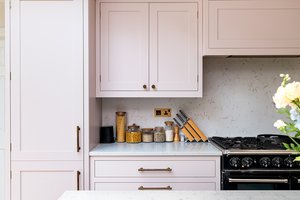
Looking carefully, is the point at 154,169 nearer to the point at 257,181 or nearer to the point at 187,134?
the point at 187,134

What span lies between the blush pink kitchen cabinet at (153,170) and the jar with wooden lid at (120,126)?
1.66 ft

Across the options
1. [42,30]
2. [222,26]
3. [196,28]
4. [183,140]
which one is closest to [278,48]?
[222,26]

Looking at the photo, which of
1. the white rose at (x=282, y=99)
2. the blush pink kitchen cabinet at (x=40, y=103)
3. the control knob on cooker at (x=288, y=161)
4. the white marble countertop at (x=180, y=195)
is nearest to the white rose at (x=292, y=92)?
the white rose at (x=282, y=99)

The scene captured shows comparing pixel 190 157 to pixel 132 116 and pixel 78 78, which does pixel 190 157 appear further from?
pixel 78 78

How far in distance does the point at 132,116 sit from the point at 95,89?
530 mm

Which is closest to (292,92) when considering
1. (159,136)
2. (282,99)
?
(282,99)

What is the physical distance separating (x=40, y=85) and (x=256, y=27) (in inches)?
69.6

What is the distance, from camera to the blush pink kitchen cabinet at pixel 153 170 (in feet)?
7.74

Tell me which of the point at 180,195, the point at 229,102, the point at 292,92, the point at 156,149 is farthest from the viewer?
the point at 229,102

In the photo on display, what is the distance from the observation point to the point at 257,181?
2.25 m

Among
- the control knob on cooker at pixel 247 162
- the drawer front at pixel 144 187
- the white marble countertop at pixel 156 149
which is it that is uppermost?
the white marble countertop at pixel 156 149

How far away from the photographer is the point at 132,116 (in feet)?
9.75

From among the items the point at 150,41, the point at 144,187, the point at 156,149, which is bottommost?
the point at 144,187

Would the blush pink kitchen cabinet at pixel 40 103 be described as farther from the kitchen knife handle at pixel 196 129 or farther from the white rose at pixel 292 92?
the white rose at pixel 292 92
